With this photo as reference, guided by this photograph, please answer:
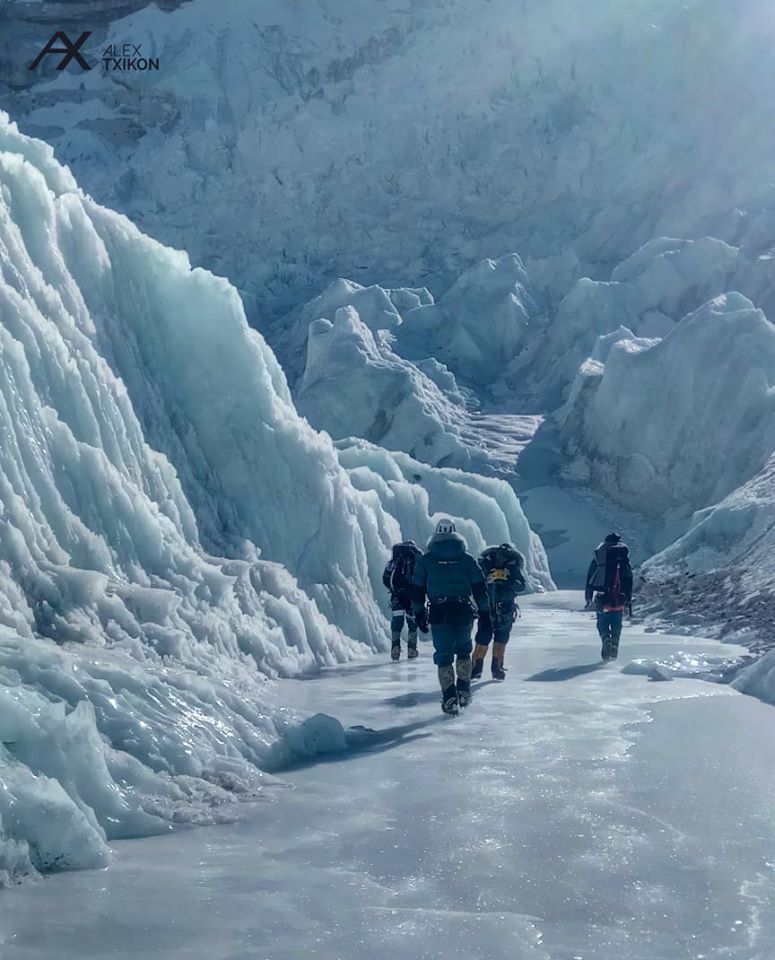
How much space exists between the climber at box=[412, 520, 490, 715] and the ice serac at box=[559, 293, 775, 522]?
80.7 feet

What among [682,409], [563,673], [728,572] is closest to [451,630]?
[563,673]

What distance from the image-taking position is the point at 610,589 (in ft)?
36.8

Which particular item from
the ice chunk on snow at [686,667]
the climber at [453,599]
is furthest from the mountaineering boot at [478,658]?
the climber at [453,599]

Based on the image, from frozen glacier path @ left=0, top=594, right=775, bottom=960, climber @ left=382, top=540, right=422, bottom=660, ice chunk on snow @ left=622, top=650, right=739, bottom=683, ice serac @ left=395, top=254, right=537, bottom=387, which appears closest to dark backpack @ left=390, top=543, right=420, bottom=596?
climber @ left=382, top=540, right=422, bottom=660

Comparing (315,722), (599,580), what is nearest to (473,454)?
(599,580)

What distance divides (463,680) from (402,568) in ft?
12.5

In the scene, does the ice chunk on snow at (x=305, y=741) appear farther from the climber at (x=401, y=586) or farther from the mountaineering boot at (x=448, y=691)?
the climber at (x=401, y=586)

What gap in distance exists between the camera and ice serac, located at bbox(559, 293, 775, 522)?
32.2m

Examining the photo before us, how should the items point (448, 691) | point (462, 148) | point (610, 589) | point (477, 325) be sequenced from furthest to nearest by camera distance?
1. point (462, 148)
2. point (477, 325)
3. point (610, 589)
4. point (448, 691)

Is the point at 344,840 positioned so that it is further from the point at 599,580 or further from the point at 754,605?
the point at 754,605

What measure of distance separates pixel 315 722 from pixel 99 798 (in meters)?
1.86

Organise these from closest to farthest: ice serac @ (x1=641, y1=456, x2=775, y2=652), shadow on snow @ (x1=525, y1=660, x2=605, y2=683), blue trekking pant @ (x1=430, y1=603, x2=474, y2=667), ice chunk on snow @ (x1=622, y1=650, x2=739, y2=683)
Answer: blue trekking pant @ (x1=430, y1=603, x2=474, y2=667) → ice chunk on snow @ (x1=622, y1=650, x2=739, y2=683) → shadow on snow @ (x1=525, y1=660, x2=605, y2=683) → ice serac @ (x1=641, y1=456, x2=775, y2=652)

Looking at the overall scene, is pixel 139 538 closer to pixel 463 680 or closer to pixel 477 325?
pixel 463 680

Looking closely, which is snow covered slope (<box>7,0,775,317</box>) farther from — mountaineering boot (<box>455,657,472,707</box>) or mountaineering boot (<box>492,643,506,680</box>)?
mountaineering boot (<box>455,657,472,707</box>)
